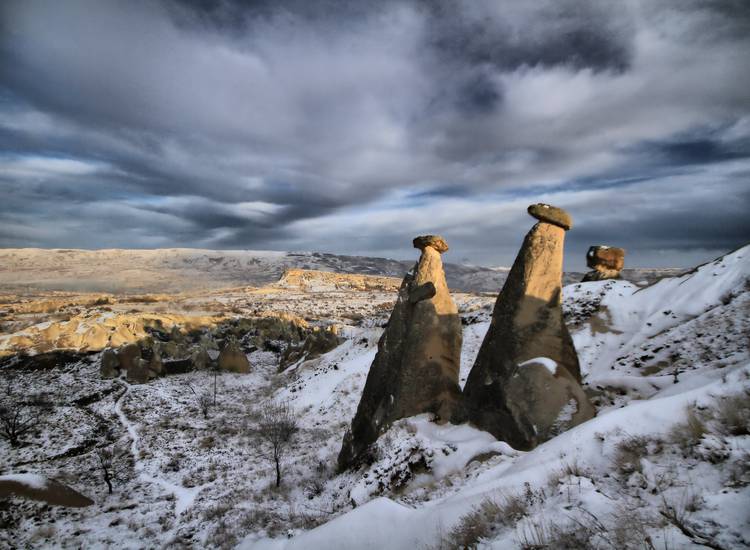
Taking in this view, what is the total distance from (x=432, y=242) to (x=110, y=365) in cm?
2750

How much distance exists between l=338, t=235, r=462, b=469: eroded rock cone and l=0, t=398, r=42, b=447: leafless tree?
15.3 metres

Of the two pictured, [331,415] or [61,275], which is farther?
[61,275]

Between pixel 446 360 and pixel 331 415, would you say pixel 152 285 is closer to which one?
pixel 331 415

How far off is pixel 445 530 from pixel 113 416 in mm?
21654

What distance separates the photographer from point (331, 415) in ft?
58.0

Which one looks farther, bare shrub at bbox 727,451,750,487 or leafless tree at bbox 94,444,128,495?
leafless tree at bbox 94,444,128,495

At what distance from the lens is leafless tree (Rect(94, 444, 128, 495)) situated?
39.9 ft

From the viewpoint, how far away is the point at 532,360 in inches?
334

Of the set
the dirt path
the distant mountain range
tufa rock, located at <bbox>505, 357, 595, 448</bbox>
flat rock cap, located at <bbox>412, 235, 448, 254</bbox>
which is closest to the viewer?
tufa rock, located at <bbox>505, 357, 595, 448</bbox>

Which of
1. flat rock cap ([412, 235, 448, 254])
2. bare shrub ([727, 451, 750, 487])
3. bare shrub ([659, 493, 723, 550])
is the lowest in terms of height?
bare shrub ([659, 493, 723, 550])

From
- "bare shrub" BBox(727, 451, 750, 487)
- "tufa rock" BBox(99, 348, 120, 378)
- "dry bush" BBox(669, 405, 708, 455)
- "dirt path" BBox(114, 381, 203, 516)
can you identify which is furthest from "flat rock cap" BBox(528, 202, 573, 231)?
"tufa rock" BBox(99, 348, 120, 378)

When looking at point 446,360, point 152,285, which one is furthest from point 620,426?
point 152,285

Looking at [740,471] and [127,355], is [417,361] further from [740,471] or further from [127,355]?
[127,355]

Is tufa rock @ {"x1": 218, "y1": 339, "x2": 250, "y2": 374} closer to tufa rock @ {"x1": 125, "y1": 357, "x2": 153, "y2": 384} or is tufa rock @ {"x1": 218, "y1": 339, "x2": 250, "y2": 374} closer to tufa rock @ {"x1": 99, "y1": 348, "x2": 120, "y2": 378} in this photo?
tufa rock @ {"x1": 125, "y1": 357, "x2": 153, "y2": 384}
